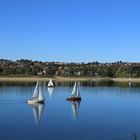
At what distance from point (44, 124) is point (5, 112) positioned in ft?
44.3

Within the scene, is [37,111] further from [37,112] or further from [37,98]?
[37,98]

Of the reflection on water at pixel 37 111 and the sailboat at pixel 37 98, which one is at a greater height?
the sailboat at pixel 37 98

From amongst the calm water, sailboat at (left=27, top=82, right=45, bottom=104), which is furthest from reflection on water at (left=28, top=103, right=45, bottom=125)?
sailboat at (left=27, top=82, right=45, bottom=104)

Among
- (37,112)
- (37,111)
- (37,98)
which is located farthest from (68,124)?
(37,98)

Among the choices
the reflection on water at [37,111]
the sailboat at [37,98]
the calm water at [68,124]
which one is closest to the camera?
the calm water at [68,124]

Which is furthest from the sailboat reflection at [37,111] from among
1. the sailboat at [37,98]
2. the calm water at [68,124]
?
the sailboat at [37,98]

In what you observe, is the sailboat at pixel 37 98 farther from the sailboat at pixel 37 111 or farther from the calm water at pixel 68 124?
the calm water at pixel 68 124

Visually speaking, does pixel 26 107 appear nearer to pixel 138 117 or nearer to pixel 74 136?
pixel 138 117

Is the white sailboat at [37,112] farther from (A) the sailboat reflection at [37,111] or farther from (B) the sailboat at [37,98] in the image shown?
(B) the sailboat at [37,98]

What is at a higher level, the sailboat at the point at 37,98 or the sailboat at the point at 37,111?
the sailboat at the point at 37,98

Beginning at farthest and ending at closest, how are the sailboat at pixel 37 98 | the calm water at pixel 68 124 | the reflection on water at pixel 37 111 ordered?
the sailboat at pixel 37 98
the reflection on water at pixel 37 111
the calm water at pixel 68 124

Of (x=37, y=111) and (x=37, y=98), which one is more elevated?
(x=37, y=98)

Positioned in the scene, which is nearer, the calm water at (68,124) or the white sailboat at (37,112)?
the calm water at (68,124)

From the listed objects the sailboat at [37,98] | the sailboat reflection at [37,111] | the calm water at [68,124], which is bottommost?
the calm water at [68,124]
